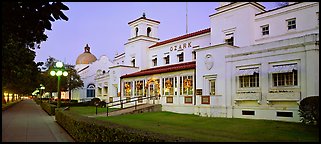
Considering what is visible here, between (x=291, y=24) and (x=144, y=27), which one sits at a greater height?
(x=144, y=27)

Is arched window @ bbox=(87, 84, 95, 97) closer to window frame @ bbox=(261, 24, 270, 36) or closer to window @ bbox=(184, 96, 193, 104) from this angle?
window @ bbox=(184, 96, 193, 104)

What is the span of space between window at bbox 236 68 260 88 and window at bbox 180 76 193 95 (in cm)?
567

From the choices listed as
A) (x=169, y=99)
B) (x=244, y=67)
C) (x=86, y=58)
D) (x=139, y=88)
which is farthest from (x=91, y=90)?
(x=244, y=67)

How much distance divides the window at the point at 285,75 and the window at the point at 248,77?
119 cm

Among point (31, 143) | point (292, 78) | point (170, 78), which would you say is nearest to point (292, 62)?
point (292, 78)

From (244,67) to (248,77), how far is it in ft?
2.45

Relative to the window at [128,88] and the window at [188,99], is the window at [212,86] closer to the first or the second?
the window at [188,99]

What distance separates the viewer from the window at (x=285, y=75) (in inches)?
732

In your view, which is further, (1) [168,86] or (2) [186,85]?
(1) [168,86]

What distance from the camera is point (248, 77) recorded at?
21.2 m

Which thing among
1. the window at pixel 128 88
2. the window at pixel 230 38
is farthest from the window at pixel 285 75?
the window at pixel 128 88

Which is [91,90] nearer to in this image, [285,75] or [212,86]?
[212,86]

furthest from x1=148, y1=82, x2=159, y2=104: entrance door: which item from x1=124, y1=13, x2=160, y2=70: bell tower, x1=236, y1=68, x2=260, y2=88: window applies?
x1=236, y1=68, x2=260, y2=88: window

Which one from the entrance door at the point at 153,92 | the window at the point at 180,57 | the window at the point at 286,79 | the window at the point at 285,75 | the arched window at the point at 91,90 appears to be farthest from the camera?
the arched window at the point at 91,90
